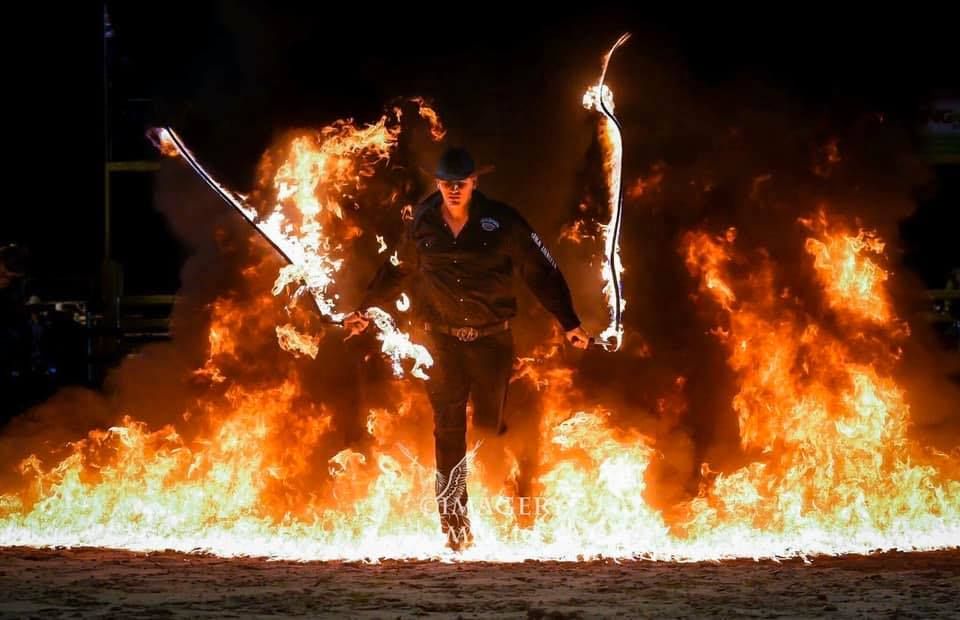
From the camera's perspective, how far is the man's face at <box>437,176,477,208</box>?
31.8ft

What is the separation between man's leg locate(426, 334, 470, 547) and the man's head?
95 centimetres

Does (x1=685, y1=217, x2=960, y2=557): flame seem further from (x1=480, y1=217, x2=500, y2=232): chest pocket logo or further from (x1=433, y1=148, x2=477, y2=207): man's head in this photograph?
(x1=433, y1=148, x2=477, y2=207): man's head

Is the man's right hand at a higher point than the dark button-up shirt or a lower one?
lower

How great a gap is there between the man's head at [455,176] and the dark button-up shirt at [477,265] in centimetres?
20

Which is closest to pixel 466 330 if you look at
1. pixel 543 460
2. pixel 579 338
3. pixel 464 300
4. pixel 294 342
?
pixel 464 300

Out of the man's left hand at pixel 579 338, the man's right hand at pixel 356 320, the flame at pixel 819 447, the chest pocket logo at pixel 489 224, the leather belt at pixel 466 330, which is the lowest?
the flame at pixel 819 447

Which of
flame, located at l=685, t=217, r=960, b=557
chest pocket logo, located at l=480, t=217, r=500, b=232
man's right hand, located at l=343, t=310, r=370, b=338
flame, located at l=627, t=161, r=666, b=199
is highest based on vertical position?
flame, located at l=627, t=161, r=666, b=199

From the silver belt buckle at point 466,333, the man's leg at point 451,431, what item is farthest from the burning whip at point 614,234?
the man's leg at point 451,431

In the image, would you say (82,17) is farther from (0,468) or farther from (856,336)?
(856,336)

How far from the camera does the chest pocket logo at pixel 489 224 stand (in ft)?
32.3

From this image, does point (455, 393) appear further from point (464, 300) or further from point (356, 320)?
point (356, 320)

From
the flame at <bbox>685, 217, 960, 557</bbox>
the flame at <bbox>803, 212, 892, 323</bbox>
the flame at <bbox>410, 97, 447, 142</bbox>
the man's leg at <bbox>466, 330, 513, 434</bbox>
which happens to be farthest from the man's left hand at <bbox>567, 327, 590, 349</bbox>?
the flame at <bbox>410, 97, 447, 142</bbox>

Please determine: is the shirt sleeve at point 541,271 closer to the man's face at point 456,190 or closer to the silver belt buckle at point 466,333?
the man's face at point 456,190

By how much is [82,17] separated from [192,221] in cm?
721
